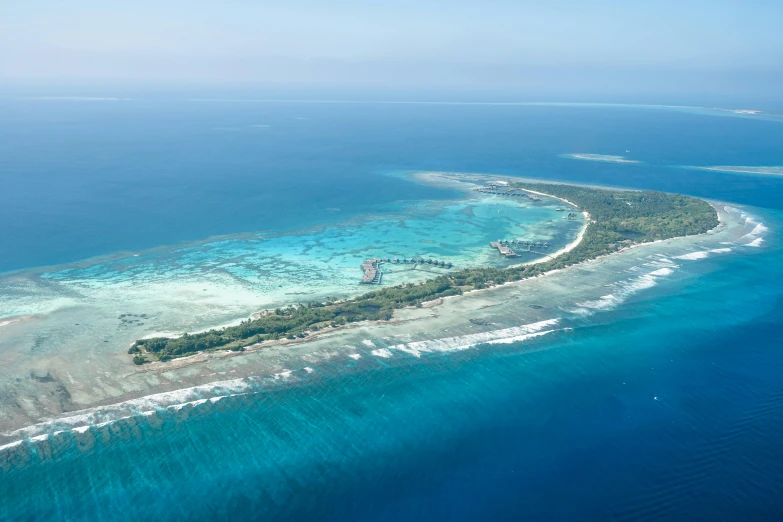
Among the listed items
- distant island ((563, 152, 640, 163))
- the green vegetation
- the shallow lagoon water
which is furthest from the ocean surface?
distant island ((563, 152, 640, 163))

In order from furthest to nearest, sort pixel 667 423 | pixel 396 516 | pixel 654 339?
pixel 654 339 < pixel 667 423 < pixel 396 516

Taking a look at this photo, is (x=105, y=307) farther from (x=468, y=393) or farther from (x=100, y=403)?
(x=468, y=393)

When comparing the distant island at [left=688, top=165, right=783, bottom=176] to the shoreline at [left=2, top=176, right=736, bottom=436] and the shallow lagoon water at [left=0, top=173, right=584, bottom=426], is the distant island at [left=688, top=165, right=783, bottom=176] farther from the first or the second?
the shoreline at [left=2, top=176, right=736, bottom=436]

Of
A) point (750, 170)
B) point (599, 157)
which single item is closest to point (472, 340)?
point (599, 157)

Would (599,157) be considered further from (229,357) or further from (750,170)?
(229,357)

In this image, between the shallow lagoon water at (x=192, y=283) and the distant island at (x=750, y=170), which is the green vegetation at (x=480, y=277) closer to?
the shallow lagoon water at (x=192, y=283)

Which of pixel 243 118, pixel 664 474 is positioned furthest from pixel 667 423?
pixel 243 118
